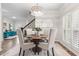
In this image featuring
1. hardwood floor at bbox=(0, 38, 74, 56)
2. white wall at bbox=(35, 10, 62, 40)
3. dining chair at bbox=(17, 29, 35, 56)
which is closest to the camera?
hardwood floor at bbox=(0, 38, 74, 56)

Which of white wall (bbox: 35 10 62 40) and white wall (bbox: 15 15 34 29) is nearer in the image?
white wall (bbox: 15 15 34 29)

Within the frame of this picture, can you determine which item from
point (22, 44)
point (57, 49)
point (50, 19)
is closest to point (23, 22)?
point (50, 19)

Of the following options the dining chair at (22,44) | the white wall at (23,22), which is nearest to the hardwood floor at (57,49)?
the dining chair at (22,44)

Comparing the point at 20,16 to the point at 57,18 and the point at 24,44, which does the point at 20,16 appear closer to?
the point at 57,18

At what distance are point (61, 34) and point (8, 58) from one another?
4.43ft

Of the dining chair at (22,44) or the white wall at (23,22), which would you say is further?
the dining chair at (22,44)

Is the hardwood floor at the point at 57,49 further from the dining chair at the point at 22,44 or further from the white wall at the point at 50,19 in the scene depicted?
the white wall at the point at 50,19

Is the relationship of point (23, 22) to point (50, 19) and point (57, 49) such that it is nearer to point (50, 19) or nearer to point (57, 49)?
point (50, 19)

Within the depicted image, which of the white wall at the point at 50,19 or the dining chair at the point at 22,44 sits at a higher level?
the white wall at the point at 50,19

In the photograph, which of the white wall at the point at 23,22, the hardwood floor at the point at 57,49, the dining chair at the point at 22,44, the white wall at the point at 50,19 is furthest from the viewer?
the dining chair at the point at 22,44

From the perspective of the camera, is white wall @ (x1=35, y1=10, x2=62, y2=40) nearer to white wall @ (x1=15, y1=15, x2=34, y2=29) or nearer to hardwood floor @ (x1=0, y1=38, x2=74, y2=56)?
white wall @ (x1=15, y1=15, x2=34, y2=29)

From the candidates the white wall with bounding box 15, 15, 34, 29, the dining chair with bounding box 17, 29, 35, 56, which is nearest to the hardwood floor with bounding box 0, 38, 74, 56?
the dining chair with bounding box 17, 29, 35, 56

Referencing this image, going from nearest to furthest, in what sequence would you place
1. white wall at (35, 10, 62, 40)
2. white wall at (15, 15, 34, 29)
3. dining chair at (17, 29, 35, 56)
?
white wall at (15, 15, 34, 29)
white wall at (35, 10, 62, 40)
dining chair at (17, 29, 35, 56)

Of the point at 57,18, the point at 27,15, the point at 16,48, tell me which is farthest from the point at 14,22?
the point at 57,18
